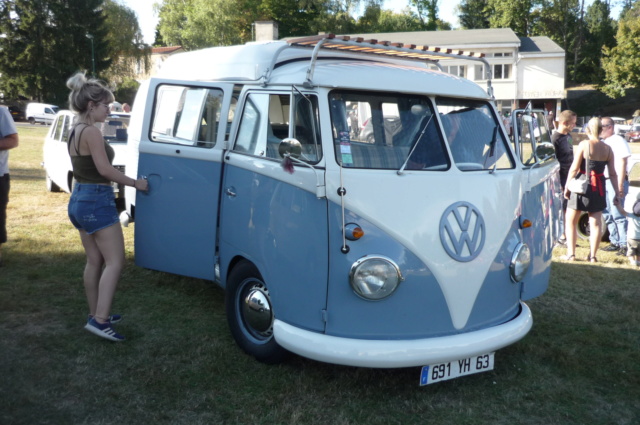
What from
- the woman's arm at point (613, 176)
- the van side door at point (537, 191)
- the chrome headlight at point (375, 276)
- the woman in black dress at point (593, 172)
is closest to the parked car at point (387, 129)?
the chrome headlight at point (375, 276)

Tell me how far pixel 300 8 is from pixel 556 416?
67113 mm

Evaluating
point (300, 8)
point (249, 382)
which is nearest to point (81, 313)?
point (249, 382)

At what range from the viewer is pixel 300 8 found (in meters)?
67.1

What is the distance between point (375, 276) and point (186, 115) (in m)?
2.76

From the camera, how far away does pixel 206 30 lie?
62.8 meters

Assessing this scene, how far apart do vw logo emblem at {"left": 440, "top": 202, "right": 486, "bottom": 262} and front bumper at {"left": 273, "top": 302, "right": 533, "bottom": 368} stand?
0.55 m

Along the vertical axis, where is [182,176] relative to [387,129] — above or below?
below

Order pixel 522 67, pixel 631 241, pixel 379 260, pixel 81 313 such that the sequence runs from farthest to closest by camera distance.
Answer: pixel 522 67 → pixel 631 241 → pixel 81 313 → pixel 379 260

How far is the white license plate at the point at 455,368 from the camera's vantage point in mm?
4145

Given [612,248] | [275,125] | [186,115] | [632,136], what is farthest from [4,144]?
[632,136]

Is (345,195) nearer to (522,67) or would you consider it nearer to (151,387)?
(151,387)

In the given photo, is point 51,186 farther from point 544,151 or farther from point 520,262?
point 520,262

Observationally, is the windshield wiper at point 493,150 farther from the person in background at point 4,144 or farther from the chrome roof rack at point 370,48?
the person in background at point 4,144

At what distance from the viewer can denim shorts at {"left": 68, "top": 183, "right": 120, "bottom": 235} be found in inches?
192
